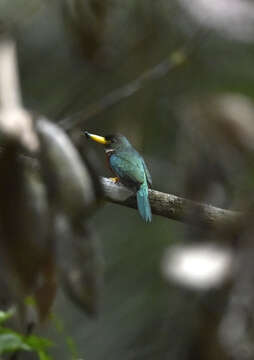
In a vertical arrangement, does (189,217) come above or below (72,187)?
above

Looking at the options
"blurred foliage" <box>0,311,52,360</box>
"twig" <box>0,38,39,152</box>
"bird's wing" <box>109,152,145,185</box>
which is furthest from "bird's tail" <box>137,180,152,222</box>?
"twig" <box>0,38,39,152</box>

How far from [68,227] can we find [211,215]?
34.4 inches

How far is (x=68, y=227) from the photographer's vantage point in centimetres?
73

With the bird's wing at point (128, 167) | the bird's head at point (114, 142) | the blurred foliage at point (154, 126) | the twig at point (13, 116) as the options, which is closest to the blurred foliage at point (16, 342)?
the blurred foliage at point (154, 126)

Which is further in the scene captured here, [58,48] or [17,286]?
[58,48]

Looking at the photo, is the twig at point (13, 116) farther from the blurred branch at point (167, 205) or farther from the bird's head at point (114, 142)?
the bird's head at point (114, 142)

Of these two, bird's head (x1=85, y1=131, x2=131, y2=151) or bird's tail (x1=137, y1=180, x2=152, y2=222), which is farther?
bird's head (x1=85, y1=131, x2=131, y2=151)

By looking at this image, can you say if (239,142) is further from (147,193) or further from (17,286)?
(147,193)

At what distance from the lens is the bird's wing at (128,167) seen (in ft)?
8.32

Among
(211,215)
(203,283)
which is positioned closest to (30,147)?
(203,283)

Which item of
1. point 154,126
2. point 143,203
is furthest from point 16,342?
point 154,126

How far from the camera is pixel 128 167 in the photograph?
102 inches

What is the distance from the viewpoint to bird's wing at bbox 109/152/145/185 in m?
2.54

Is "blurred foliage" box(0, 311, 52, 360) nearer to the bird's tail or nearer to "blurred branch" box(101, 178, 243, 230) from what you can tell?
"blurred branch" box(101, 178, 243, 230)
